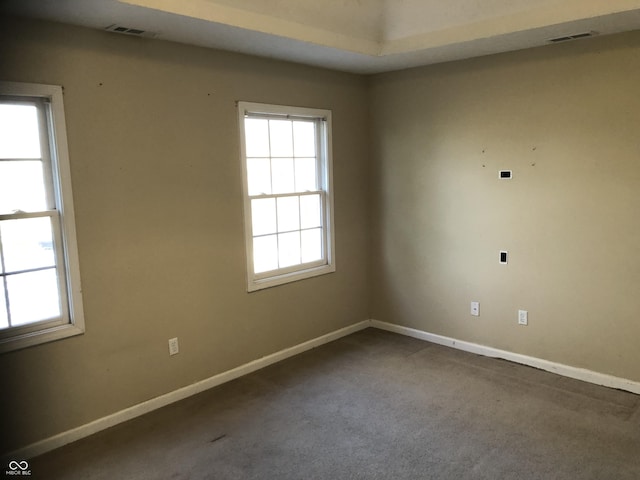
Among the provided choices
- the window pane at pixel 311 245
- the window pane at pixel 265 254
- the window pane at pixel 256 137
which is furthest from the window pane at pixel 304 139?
the window pane at pixel 265 254

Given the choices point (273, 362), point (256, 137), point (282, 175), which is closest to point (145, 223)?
point (256, 137)

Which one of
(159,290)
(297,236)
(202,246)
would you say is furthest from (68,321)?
(297,236)

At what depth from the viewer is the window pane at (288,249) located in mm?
4070

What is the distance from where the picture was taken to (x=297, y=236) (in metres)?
4.20

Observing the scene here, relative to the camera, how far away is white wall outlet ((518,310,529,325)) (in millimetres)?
3786

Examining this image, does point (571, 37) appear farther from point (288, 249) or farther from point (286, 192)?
point (288, 249)

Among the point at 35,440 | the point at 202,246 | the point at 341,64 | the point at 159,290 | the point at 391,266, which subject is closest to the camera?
the point at 35,440

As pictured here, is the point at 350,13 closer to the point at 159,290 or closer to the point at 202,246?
the point at 202,246

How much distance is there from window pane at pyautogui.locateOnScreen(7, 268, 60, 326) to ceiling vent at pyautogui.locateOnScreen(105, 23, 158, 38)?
4.66 ft

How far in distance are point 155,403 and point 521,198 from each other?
2.97m

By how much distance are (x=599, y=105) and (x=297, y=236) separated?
94.5 inches

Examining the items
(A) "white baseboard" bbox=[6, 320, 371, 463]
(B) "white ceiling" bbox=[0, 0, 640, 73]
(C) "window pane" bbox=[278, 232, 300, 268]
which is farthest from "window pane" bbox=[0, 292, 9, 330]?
(C) "window pane" bbox=[278, 232, 300, 268]

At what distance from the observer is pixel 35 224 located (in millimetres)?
2770

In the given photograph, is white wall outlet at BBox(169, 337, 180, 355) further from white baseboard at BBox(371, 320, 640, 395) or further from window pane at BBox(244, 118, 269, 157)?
white baseboard at BBox(371, 320, 640, 395)
